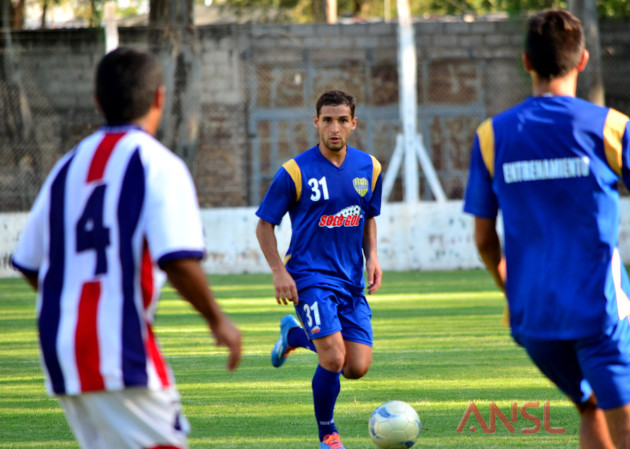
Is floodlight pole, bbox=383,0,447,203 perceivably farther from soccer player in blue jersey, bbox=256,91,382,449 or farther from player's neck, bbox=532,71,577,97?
player's neck, bbox=532,71,577,97

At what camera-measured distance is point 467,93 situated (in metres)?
23.7

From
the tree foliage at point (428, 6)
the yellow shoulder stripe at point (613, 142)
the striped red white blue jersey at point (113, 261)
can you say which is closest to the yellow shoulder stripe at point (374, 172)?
the yellow shoulder stripe at point (613, 142)

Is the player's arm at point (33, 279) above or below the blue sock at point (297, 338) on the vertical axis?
above

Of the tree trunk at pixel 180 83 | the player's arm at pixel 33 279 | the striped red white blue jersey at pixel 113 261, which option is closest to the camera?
the striped red white blue jersey at pixel 113 261

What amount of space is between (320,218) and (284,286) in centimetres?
54

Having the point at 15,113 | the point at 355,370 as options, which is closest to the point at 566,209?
the point at 355,370

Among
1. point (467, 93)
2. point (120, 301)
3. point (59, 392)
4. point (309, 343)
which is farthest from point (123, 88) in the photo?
point (467, 93)

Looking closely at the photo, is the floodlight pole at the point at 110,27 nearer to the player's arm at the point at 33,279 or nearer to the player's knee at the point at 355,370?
the player's knee at the point at 355,370

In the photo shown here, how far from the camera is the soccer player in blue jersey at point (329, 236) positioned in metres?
6.22

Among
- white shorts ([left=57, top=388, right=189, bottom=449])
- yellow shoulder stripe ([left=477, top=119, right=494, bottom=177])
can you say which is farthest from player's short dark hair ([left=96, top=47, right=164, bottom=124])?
yellow shoulder stripe ([left=477, top=119, right=494, bottom=177])

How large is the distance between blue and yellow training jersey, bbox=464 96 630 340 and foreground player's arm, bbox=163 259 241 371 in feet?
4.00

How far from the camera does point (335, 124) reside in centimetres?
657

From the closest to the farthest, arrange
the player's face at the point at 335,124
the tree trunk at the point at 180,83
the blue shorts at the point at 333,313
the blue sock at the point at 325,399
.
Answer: the blue sock at the point at 325,399 < the blue shorts at the point at 333,313 < the player's face at the point at 335,124 < the tree trunk at the point at 180,83

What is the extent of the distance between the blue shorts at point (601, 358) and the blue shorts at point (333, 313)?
7.42 ft
